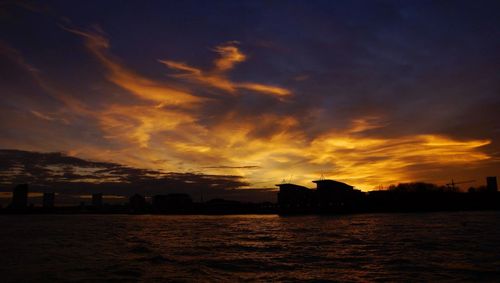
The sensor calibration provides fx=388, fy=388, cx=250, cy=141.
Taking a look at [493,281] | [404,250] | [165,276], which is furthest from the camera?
[404,250]

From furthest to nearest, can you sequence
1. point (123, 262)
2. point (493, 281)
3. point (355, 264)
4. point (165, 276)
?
point (123, 262), point (355, 264), point (165, 276), point (493, 281)

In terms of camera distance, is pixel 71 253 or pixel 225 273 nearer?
pixel 225 273

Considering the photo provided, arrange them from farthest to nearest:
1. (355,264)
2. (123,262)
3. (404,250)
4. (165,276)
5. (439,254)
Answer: (404,250)
(439,254)
(123,262)
(355,264)
(165,276)

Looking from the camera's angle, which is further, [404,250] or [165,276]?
[404,250]

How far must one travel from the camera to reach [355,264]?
2950 centimetres

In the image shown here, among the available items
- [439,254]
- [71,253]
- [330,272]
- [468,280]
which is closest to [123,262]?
[71,253]

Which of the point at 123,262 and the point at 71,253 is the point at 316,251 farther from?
the point at 71,253

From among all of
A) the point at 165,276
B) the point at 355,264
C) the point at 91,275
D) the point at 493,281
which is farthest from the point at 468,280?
the point at 91,275

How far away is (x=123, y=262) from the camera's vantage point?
105ft

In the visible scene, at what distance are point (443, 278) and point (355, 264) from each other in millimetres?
6964

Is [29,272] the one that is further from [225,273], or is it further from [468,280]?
[468,280]

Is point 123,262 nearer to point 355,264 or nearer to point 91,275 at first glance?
point 91,275

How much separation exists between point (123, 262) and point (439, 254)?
2744 centimetres

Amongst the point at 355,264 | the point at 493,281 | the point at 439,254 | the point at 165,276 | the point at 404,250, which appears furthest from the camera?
the point at 404,250
